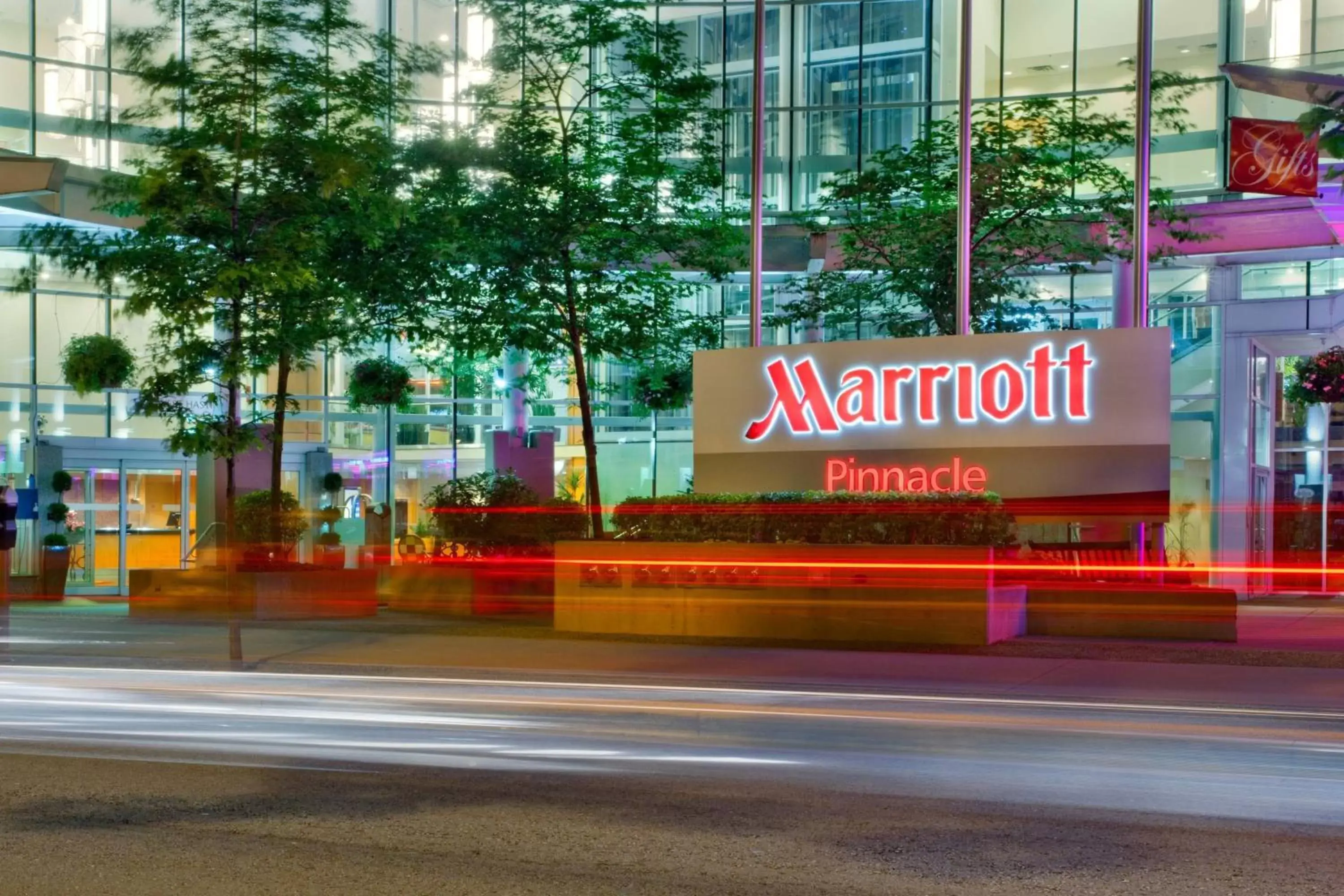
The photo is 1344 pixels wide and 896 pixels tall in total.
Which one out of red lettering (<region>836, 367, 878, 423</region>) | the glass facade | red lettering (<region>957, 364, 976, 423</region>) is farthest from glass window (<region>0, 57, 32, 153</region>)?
red lettering (<region>957, 364, 976, 423</region>)

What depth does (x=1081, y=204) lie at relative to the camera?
2339 cm

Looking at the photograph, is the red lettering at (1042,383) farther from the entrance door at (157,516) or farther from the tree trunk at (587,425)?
the entrance door at (157,516)

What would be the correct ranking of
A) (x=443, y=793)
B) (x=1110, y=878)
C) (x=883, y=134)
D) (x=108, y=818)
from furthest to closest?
(x=883, y=134) → (x=443, y=793) → (x=108, y=818) → (x=1110, y=878)

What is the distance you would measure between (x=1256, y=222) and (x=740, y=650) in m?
14.0

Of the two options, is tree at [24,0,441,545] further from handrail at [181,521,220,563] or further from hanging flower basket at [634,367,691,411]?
handrail at [181,521,220,563]

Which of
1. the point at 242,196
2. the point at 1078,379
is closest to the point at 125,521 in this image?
the point at 242,196

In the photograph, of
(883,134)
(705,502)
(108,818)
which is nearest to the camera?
(108,818)

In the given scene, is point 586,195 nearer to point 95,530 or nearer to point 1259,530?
point 95,530

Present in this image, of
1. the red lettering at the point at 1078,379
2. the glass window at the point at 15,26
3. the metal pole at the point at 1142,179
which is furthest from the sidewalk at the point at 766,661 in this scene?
the glass window at the point at 15,26

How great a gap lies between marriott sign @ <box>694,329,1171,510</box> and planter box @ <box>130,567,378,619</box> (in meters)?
5.85

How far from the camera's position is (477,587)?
74.7 feet

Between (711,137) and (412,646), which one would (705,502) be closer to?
(412,646)

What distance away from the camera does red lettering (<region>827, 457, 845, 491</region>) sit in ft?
64.5

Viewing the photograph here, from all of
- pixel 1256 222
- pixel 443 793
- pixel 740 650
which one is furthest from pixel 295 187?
pixel 1256 222
